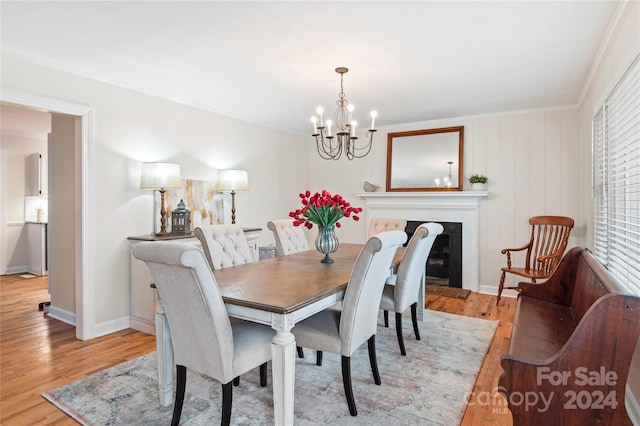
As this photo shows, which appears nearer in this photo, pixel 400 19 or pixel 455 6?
pixel 455 6

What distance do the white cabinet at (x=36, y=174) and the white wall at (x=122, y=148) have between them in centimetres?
384

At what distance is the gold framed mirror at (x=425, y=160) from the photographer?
5.03m

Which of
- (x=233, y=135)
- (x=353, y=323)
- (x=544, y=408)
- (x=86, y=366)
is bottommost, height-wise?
(x=86, y=366)

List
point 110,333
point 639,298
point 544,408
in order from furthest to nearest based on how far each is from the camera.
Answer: point 110,333 < point 544,408 < point 639,298

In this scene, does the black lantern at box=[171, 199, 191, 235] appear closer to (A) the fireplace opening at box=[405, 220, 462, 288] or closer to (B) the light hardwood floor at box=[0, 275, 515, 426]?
(B) the light hardwood floor at box=[0, 275, 515, 426]

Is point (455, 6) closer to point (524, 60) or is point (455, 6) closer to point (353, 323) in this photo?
point (524, 60)

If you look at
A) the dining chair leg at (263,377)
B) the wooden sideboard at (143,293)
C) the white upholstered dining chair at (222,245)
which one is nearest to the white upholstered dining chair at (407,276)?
the dining chair leg at (263,377)

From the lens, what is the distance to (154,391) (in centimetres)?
229

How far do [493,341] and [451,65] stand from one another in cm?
236

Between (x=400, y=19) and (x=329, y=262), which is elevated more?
(x=400, y=19)

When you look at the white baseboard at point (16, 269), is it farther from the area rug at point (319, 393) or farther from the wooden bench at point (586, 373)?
the wooden bench at point (586, 373)

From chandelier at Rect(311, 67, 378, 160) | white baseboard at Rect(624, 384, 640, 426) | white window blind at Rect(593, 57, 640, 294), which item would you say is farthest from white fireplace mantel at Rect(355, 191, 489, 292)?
white baseboard at Rect(624, 384, 640, 426)

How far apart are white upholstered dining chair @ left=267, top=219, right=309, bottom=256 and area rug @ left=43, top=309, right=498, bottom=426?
1.03m

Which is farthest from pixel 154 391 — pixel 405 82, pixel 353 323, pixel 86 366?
pixel 405 82
